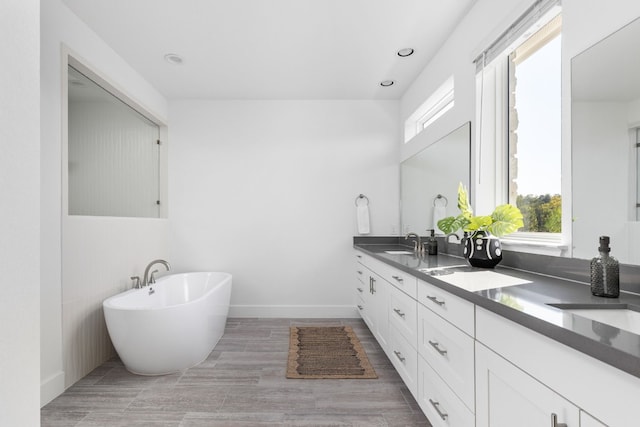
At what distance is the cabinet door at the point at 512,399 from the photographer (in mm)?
795

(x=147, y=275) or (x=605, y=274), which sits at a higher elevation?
(x=605, y=274)

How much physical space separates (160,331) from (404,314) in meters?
1.60

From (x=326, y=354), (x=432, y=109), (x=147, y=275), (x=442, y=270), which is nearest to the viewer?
(x=442, y=270)

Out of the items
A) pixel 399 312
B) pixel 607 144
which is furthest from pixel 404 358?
pixel 607 144

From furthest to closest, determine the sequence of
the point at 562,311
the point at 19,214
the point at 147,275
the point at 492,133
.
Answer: the point at 147,275
the point at 492,133
the point at 562,311
the point at 19,214

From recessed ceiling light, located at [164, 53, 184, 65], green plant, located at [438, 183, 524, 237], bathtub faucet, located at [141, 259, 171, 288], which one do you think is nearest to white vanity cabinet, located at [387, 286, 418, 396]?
green plant, located at [438, 183, 524, 237]

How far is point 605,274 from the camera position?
1122 millimetres

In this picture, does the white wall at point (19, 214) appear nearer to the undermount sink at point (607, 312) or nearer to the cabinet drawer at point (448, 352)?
the cabinet drawer at point (448, 352)

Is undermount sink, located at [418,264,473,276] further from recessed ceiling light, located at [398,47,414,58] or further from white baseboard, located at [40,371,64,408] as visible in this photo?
white baseboard, located at [40,371,64,408]

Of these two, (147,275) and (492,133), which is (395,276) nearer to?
(492,133)

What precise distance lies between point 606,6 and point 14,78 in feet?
6.24

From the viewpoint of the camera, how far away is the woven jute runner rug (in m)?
2.37

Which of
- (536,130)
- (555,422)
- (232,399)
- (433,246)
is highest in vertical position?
(536,130)

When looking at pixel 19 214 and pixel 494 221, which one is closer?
pixel 19 214
